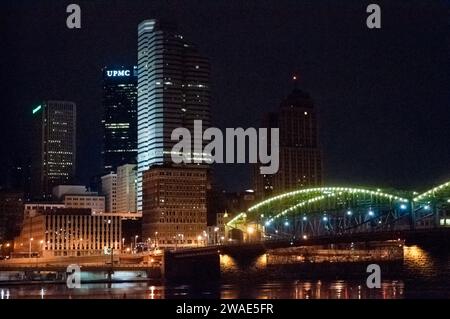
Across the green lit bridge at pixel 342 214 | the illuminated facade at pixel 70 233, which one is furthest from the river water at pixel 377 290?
the illuminated facade at pixel 70 233

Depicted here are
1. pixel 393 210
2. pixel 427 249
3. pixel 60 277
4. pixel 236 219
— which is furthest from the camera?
pixel 236 219

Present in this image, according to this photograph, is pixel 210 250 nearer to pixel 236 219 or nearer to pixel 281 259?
pixel 281 259

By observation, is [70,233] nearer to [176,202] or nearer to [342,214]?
[176,202]

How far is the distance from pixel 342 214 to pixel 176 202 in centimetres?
6858

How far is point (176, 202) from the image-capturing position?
168250mm

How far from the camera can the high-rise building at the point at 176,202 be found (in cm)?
16800

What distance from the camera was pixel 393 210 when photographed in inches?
3671

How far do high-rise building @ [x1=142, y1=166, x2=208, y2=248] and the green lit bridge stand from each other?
35662mm

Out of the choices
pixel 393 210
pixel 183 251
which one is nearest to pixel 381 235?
pixel 393 210

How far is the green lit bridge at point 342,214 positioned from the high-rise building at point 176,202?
3566cm

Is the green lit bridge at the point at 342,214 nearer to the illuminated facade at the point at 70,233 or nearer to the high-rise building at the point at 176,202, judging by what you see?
the high-rise building at the point at 176,202

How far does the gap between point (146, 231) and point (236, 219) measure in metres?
45.6

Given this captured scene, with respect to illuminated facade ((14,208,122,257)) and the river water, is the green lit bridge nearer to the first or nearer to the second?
the river water

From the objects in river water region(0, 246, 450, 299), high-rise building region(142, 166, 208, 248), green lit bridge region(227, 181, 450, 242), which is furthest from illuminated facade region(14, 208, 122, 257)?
river water region(0, 246, 450, 299)
